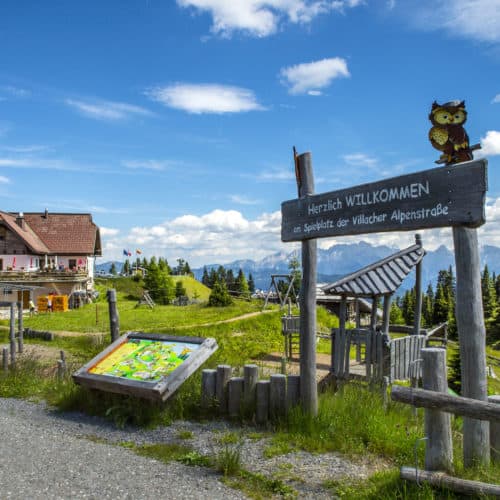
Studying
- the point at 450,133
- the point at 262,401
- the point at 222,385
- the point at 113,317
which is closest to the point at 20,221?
the point at 113,317

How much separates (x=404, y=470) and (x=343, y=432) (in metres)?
1.76

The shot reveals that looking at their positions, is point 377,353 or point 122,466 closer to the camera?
point 122,466

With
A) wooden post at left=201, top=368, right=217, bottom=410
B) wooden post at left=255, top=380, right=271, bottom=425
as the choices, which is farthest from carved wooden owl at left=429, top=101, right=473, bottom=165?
wooden post at left=201, top=368, right=217, bottom=410

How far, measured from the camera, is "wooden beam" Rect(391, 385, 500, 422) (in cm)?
451

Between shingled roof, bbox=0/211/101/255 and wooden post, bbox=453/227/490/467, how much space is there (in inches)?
1694

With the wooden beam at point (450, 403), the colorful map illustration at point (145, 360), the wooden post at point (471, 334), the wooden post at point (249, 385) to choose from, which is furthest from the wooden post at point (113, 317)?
the wooden post at point (471, 334)

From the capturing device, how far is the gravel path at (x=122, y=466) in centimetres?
520

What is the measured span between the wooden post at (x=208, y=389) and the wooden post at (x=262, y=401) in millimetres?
804

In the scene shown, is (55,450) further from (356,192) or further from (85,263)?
(85,263)

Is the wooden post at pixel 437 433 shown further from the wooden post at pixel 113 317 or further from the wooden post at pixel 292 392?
the wooden post at pixel 113 317

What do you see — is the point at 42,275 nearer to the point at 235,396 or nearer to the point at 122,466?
the point at 235,396

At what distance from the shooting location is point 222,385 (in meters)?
7.82

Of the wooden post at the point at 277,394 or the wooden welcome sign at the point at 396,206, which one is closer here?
the wooden welcome sign at the point at 396,206

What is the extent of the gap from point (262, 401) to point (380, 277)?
5927mm
